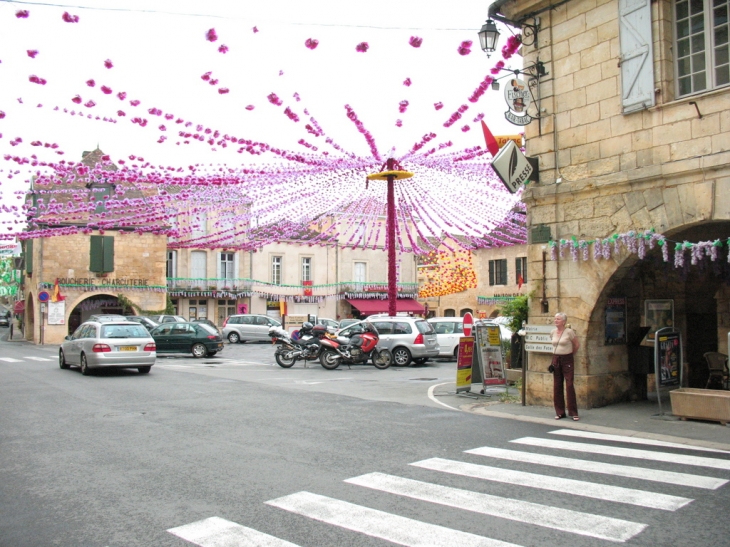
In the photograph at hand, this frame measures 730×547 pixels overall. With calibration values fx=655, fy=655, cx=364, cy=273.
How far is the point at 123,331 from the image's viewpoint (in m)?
16.6

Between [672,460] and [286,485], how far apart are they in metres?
4.03

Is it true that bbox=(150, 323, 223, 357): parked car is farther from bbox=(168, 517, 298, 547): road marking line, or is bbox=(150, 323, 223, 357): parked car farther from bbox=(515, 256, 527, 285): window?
bbox=(515, 256, 527, 285): window

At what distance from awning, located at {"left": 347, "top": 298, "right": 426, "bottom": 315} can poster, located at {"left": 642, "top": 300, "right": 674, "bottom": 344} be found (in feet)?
120

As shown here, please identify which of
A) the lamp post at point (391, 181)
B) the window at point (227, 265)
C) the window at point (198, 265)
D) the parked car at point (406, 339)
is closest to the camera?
the parked car at point (406, 339)

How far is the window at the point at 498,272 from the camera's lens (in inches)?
1640

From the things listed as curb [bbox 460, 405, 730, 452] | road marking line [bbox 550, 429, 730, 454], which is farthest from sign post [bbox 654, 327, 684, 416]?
road marking line [bbox 550, 429, 730, 454]

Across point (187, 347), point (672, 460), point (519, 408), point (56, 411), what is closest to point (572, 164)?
point (519, 408)

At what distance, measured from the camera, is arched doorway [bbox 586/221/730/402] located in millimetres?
10281

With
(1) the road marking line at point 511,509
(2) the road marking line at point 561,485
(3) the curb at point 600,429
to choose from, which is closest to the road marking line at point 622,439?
(3) the curb at point 600,429

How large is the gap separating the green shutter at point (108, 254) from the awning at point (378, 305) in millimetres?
18050

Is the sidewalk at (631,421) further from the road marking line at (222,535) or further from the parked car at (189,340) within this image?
the parked car at (189,340)

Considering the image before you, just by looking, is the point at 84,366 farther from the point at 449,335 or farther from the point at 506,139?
the point at 449,335

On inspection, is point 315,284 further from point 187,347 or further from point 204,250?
point 187,347

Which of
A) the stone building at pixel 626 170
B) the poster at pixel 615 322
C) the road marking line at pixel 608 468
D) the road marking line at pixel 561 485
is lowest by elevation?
the road marking line at pixel 608 468
